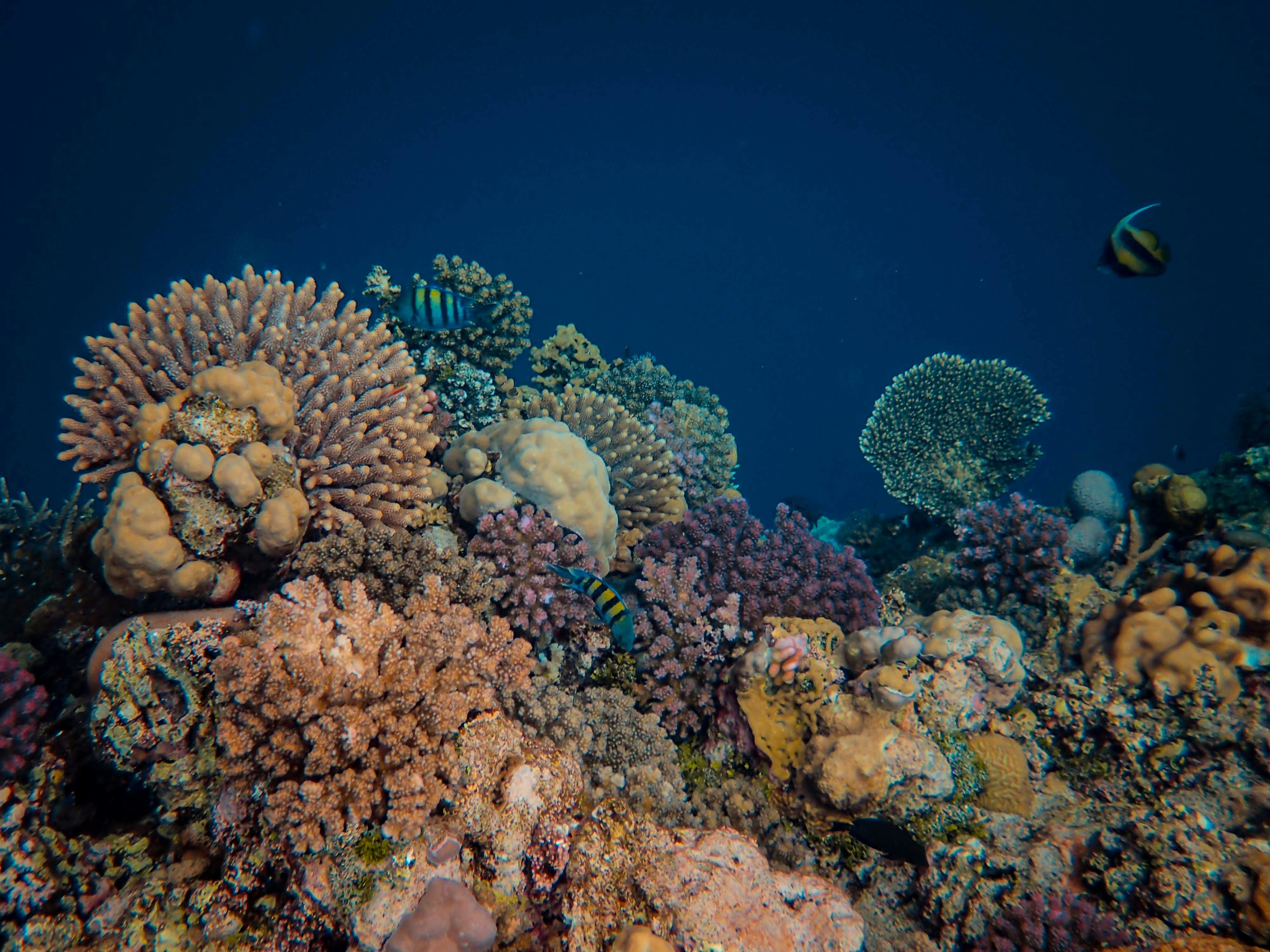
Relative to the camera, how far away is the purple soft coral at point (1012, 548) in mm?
6145

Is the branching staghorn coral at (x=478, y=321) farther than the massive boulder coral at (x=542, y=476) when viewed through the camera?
Yes

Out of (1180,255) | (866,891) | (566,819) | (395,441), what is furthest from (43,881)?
(1180,255)

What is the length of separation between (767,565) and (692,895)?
9.48 ft

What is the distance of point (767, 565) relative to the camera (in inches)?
195

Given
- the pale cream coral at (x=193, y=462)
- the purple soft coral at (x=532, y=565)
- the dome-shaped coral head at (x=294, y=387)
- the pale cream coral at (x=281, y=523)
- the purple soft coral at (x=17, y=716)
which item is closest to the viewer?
the purple soft coral at (x=17, y=716)

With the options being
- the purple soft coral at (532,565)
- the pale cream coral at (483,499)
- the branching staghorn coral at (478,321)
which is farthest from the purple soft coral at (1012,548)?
the branching staghorn coral at (478,321)

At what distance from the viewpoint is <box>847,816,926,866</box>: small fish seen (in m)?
3.62

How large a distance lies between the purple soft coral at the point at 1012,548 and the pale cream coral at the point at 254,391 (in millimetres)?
7227

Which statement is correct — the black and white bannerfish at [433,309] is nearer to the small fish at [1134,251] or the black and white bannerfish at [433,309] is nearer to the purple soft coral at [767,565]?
the purple soft coral at [767,565]

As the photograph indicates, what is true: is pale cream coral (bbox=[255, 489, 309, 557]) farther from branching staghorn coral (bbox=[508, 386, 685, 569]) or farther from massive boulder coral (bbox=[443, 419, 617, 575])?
branching staghorn coral (bbox=[508, 386, 685, 569])

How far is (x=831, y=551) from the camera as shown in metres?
5.39

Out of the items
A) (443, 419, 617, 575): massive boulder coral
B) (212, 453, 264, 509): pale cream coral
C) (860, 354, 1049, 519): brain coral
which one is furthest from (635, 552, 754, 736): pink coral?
(860, 354, 1049, 519): brain coral

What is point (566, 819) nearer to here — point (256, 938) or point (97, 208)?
point (256, 938)

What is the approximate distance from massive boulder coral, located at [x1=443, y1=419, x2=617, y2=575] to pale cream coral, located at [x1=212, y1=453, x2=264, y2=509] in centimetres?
157
